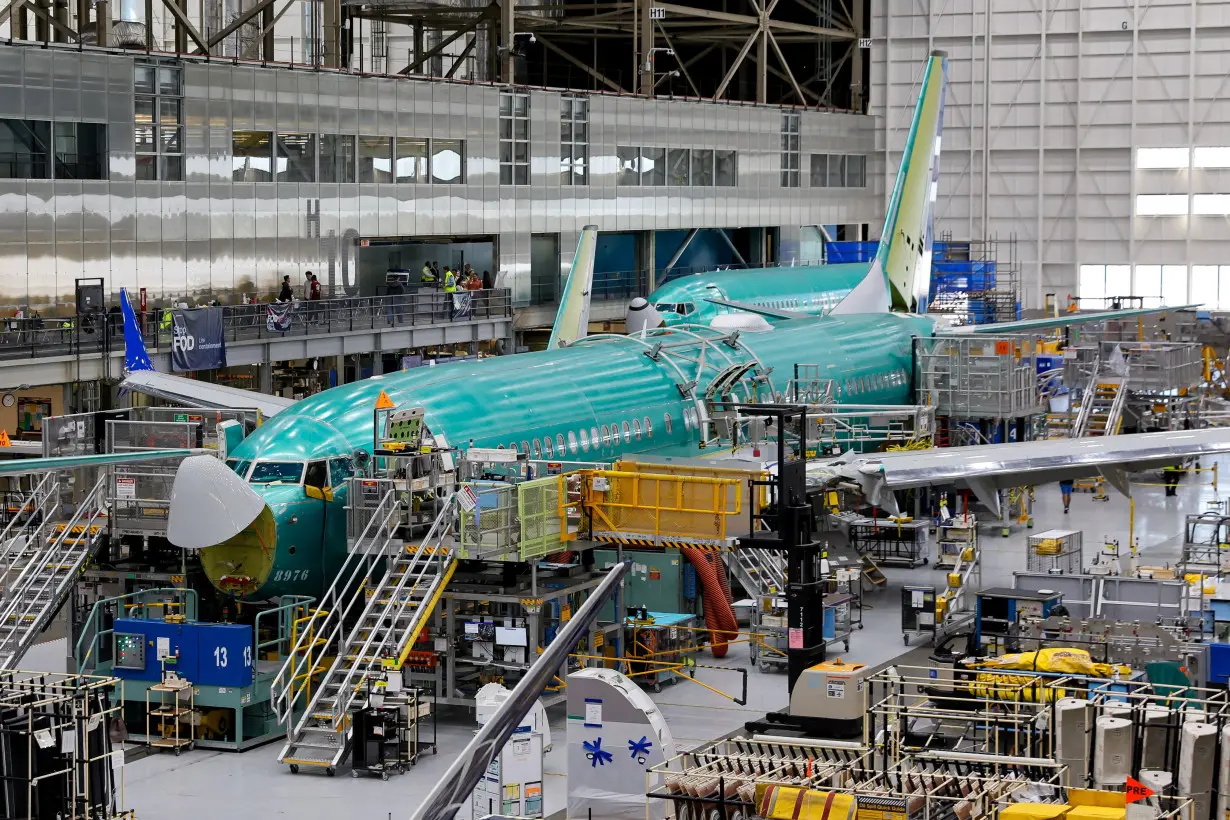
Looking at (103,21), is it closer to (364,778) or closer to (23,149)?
(23,149)

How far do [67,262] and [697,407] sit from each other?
1729 cm

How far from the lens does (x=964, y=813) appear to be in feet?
54.5

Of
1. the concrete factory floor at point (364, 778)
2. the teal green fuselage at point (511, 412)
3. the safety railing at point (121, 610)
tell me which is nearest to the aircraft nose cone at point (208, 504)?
the teal green fuselage at point (511, 412)

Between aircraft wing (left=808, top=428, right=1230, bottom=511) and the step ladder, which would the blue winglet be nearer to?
the step ladder

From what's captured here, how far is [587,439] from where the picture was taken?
3162 cm

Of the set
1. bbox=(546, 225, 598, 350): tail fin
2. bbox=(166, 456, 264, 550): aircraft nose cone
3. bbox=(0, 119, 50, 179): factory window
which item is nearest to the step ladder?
bbox=(166, 456, 264, 550): aircraft nose cone

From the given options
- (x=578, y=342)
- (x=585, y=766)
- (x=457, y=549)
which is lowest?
(x=585, y=766)

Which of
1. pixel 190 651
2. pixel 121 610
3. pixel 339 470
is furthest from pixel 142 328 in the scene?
pixel 190 651

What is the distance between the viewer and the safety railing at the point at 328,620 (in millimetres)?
25766

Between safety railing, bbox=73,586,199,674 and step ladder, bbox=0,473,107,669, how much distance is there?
23.5 inches

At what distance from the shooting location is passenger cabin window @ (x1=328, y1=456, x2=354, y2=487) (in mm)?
27359

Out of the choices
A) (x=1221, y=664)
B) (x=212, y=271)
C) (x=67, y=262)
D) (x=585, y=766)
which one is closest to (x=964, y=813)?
(x=585, y=766)

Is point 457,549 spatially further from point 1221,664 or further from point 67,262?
point 67,262

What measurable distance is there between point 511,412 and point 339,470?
3805mm
